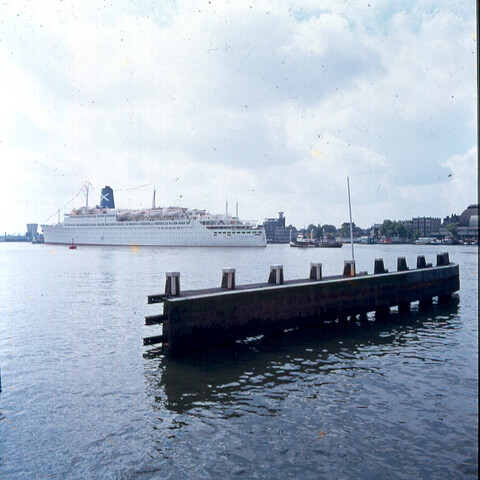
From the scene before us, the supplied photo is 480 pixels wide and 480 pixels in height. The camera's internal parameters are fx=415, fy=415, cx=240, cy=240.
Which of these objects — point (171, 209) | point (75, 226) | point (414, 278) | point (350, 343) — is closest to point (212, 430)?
point (350, 343)

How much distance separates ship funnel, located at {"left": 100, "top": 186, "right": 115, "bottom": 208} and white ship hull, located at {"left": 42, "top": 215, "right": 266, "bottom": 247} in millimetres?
19951

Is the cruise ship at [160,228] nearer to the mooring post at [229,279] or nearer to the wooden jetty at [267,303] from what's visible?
the wooden jetty at [267,303]

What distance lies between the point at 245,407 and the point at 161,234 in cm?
11946

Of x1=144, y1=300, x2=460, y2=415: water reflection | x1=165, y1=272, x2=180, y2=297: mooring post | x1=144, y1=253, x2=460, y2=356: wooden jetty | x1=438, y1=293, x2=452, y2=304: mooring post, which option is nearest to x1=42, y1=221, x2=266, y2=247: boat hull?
x1=438, y1=293, x2=452, y2=304: mooring post

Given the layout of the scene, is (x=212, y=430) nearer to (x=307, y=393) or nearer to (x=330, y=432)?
(x=330, y=432)

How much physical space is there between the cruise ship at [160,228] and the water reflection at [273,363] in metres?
102

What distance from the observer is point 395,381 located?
39.7 ft

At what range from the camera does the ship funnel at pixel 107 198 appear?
550ft

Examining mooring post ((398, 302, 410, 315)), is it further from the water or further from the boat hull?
the boat hull

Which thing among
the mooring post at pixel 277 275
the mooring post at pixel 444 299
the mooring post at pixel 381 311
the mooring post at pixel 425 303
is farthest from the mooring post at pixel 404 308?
the mooring post at pixel 277 275

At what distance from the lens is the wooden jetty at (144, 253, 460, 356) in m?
14.5

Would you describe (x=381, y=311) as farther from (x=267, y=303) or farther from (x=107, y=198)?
(x=107, y=198)

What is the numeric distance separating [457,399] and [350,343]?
6.23 m

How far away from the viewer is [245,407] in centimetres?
1029
